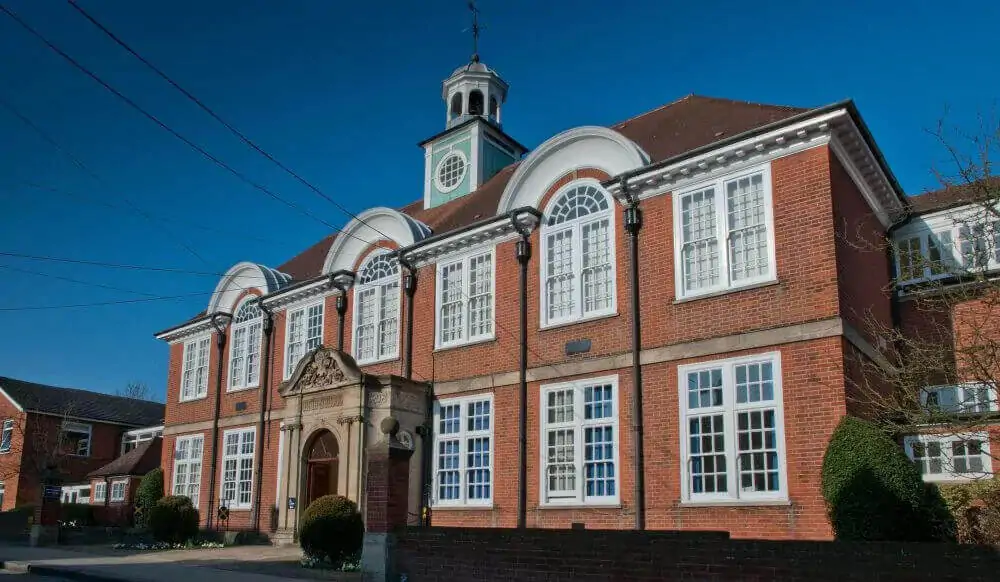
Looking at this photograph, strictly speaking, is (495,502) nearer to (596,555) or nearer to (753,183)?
(596,555)

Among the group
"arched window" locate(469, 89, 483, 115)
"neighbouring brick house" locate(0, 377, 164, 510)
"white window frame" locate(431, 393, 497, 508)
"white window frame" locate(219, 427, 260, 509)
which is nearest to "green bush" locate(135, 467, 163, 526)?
"white window frame" locate(219, 427, 260, 509)

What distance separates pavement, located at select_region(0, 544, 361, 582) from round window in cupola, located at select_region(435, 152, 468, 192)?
12.1 m

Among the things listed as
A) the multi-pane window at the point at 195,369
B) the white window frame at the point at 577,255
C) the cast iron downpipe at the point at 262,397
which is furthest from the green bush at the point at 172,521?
the white window frame at the point at 577,255

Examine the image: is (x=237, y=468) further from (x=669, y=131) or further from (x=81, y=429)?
(x=81, y=429)

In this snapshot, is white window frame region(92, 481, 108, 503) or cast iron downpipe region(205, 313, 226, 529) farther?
white window frame region(92, 481, 108, 503)

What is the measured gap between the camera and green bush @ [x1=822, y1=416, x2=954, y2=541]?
40.6ft

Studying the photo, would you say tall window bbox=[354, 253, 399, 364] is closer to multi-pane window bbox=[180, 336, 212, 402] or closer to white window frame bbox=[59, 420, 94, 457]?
multi-pane window bbox=[180, 336, 212, 402]

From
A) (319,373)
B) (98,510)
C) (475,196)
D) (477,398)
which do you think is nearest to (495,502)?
(477,398)

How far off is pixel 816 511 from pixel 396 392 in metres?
9.97

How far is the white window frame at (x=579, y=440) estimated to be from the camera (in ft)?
55.2

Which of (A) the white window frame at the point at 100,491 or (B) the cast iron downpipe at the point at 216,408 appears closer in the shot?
(B) the cast iron downpipe at the point at 216,408

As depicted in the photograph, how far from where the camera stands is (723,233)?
53.3ft

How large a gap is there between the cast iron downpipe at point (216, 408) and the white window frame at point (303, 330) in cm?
368

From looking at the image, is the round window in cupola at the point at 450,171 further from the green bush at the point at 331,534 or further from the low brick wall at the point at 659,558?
the low brick wall at the point at 659,558
